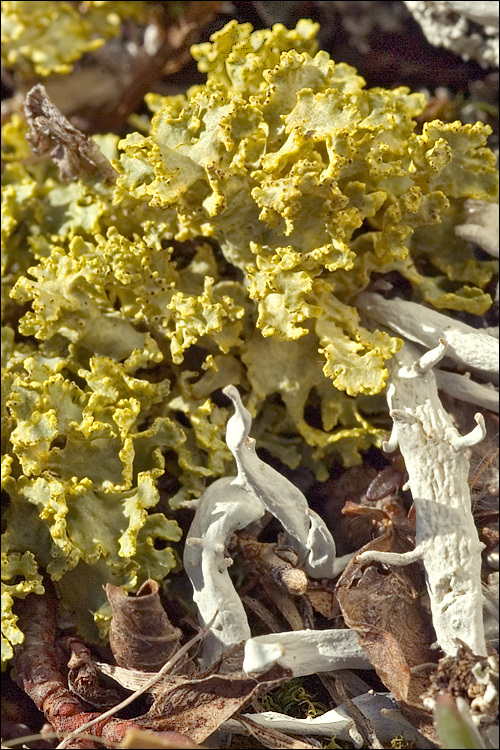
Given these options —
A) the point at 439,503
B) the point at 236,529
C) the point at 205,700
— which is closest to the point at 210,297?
the point at 236,529

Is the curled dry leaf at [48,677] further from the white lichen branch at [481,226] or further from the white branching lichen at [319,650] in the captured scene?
the white lichen branch at [481,226]

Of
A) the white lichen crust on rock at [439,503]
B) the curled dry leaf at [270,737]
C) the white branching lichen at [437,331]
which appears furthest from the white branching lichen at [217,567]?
the white branching lichen at [437,331]

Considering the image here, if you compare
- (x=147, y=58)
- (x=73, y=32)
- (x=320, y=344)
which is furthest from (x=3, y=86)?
(x=320, y=344)

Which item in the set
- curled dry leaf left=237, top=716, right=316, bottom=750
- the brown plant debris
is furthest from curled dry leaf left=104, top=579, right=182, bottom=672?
the brown plant debris

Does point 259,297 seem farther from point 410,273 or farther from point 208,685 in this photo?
point 208,685

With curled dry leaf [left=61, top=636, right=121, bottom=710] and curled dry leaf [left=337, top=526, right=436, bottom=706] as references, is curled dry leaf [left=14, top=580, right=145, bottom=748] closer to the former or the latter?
curled dry leaf [left=61, top=636, right=121, bottom=710]

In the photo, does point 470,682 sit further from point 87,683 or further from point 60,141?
point 60,141
